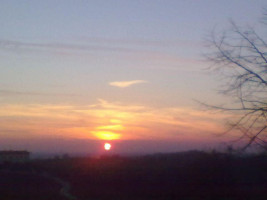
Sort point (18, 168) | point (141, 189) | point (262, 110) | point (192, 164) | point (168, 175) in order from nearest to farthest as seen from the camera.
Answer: point (262, 110)
point (141, 189)
point (168, 175)
point (192, 164)
point (18, 168)

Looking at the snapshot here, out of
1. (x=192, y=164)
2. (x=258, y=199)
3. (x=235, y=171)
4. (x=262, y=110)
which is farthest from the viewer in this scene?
(x=192, y=164)

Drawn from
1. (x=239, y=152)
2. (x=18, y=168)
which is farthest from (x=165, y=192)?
(x=18, y=168)

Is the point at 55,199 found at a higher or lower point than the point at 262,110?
lower

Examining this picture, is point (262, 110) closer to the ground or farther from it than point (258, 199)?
farther from it

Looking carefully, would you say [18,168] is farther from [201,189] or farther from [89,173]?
[201,189]

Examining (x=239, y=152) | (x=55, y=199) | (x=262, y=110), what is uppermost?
(x=262, y=110)

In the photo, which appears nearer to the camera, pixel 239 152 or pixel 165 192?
pixel 239 152

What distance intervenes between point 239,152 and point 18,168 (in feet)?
Result: 202

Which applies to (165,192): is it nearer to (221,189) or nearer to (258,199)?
(221,189)

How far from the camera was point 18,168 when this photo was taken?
7175 centimetres

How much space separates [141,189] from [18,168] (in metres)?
36.4

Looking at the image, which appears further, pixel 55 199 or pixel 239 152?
pixel 55 199

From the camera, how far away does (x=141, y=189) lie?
133 ft

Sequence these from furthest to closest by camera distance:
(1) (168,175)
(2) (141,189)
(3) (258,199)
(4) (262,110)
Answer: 1. (1) (168,175)
2. (2) (141,189)
3. (3) (258,199)
4. (4) (262,110)
